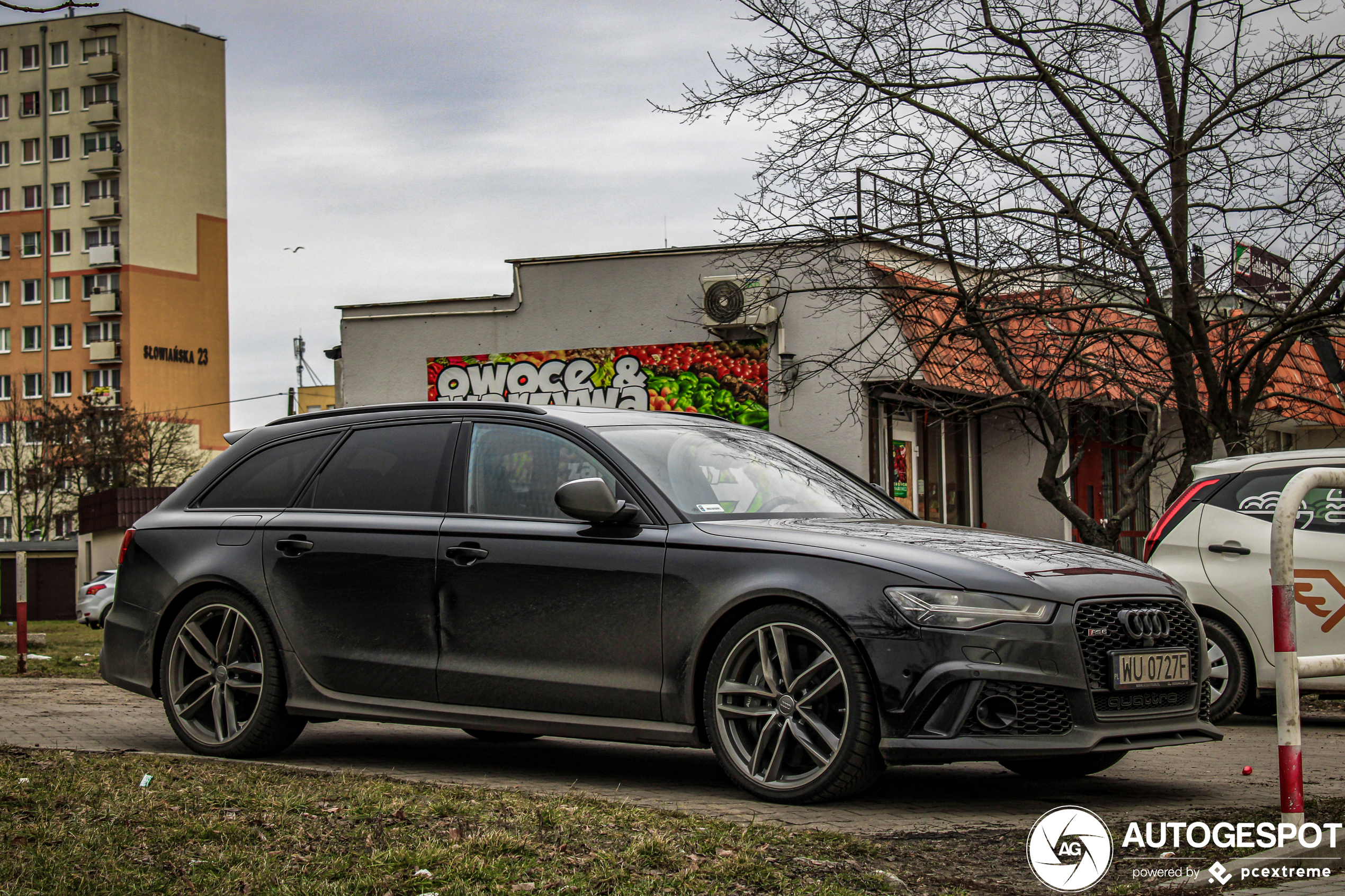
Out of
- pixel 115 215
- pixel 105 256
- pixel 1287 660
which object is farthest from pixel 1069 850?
pixel 115 215

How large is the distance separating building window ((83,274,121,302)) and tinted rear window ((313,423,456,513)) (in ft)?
261

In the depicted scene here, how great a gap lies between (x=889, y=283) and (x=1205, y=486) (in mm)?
4398

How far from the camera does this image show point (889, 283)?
13.5m

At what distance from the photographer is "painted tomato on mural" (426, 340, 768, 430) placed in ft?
83.1

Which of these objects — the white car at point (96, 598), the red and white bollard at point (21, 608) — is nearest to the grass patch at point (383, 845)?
the red and white bollard at point (21, 608)

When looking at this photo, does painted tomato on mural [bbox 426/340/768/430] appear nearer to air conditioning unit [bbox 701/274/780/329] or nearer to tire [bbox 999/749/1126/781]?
air conditioning unit [bbox 701/274/780/329]

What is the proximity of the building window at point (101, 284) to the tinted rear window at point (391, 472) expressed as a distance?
79613 mm

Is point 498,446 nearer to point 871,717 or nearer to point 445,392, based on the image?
point 871,717

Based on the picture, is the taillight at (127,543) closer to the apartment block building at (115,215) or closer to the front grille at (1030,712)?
the front grille at (1030,712)

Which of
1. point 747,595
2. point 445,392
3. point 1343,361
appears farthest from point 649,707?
point 445,392

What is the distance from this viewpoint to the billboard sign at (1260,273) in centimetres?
1208

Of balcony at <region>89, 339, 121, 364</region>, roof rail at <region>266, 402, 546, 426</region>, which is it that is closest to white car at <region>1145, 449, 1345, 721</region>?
roof rail at <region>266, 402, 546, 426</region>

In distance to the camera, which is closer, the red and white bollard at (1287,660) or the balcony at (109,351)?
the red and white bollard at (1287,660)

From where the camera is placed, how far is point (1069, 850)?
481 centimetres
